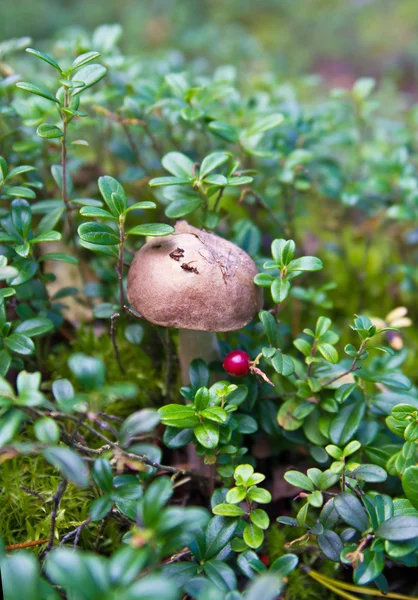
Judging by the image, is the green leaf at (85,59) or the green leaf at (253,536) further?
the green leaf at (85,59)

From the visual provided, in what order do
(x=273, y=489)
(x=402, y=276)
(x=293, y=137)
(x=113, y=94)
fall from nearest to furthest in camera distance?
(x=273, y=489), (x=113, y=94), (x=293, y=137), (x=402, y=276)

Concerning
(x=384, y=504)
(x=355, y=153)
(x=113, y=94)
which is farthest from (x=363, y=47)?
(x=384, y=504)

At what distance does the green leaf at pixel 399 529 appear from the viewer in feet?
3.74

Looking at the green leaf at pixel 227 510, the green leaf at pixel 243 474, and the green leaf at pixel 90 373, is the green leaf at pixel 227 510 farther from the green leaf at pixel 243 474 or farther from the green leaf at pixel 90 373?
the green leaf at pixel 90 373

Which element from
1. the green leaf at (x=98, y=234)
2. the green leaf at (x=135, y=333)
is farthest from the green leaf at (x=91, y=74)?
the green leaf at (x=135, y=333)

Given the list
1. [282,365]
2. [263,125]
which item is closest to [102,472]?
[282,365]

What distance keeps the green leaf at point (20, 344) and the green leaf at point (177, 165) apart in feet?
2.19

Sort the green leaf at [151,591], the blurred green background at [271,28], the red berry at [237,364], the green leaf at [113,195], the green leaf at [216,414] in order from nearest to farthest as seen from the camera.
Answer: the green leaf at [151,591] < the green leaf at [216,414] < the green leaf at [113,195] < the red berry at [237,364] < the blurred green background at [271,28]

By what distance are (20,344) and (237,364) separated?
589 mm

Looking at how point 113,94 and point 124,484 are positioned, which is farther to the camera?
point 113,94

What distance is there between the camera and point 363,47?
19.3ft

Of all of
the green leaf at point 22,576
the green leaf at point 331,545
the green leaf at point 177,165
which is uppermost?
the green leaf at point 177,165

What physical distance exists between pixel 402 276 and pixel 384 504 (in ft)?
4.71

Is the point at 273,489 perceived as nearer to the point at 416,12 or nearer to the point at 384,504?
the point at 384,504
